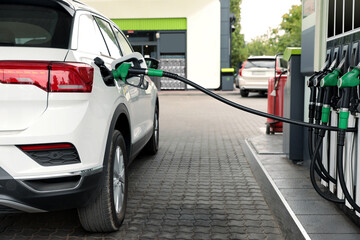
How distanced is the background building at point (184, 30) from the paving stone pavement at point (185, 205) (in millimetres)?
19616

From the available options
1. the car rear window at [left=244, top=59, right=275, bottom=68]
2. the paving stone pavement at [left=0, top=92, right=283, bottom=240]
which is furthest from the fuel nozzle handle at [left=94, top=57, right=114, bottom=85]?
the car rear window at [left=244, top=59, right=275, bottom=68]

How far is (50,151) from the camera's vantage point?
2561mm

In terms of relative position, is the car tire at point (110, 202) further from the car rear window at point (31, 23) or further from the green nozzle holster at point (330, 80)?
the green nozzle holster at point (330, 80)

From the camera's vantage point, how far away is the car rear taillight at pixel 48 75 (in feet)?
8.23

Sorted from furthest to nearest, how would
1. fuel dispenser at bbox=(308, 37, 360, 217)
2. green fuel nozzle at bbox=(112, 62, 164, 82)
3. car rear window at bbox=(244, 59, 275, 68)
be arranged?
car rear window at bbox=(244, 59, 275, 68), green fuel nozzle at bbox=(112, 62, 164, 82), fuel dispenser at bbox=(308, 37, 360, 217)

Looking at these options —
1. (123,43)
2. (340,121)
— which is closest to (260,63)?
(123,43)

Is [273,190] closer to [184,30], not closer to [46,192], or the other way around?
[46,192]

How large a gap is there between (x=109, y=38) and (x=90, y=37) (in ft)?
2.80

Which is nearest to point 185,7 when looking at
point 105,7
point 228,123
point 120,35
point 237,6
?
point 105,7

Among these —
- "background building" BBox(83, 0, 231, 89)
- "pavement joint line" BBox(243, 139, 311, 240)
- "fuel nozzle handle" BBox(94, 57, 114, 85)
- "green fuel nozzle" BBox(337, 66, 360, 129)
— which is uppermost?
"background building" BBox(83, 0, 231, 89)

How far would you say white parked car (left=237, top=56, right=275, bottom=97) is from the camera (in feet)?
62.3

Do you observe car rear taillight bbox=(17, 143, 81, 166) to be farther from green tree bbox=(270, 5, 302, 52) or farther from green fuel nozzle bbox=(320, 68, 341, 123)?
green tree bbox=(270, 5, 302, 52)

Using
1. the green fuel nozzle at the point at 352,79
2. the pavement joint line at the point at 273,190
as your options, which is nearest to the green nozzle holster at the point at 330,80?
the green fuel nozzle at the point at 352,79

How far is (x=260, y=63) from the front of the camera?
19156 millimetres
